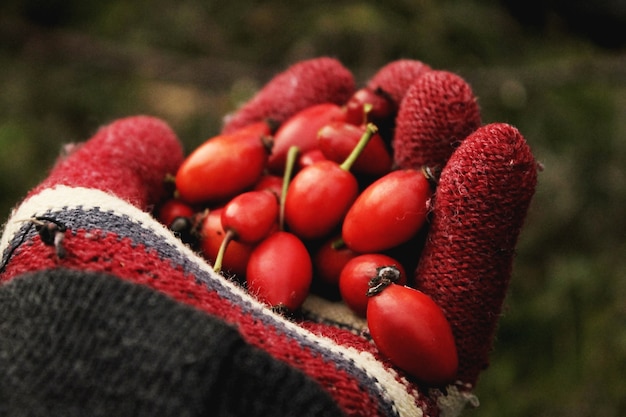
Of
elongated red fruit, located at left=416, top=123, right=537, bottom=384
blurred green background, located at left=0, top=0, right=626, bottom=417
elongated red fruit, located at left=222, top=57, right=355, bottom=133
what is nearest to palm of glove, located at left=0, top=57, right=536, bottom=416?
elongated red fruit, located at left=416, top=123, right=537, bottom=384

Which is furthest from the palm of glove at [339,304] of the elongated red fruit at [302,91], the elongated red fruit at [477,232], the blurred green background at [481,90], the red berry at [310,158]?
the blurred green background at [481,90]

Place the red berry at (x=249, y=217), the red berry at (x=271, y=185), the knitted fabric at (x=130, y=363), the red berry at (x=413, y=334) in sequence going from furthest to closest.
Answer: the red berry at (x=271, y=185) < the red berry at (x=249, y=217) < the red berry at (x=413, y=334) < the knitted fabric at (x=130, y=363)

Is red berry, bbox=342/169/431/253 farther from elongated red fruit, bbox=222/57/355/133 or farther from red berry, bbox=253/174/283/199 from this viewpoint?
elongated red fruit, bbox=222/57/355/133

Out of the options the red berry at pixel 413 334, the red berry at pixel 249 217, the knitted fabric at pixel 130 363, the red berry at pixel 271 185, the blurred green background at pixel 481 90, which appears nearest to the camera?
the knitted fabric at pixel 130 363

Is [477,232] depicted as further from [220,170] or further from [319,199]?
[220,170]

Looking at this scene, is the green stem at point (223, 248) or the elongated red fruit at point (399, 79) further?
the elongated red fruit at point (399, 79)

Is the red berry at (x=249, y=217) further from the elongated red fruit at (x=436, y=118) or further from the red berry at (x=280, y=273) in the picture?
the elongated red fruit at (x=436, y=118)

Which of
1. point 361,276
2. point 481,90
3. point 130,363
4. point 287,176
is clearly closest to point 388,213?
point 361,276
